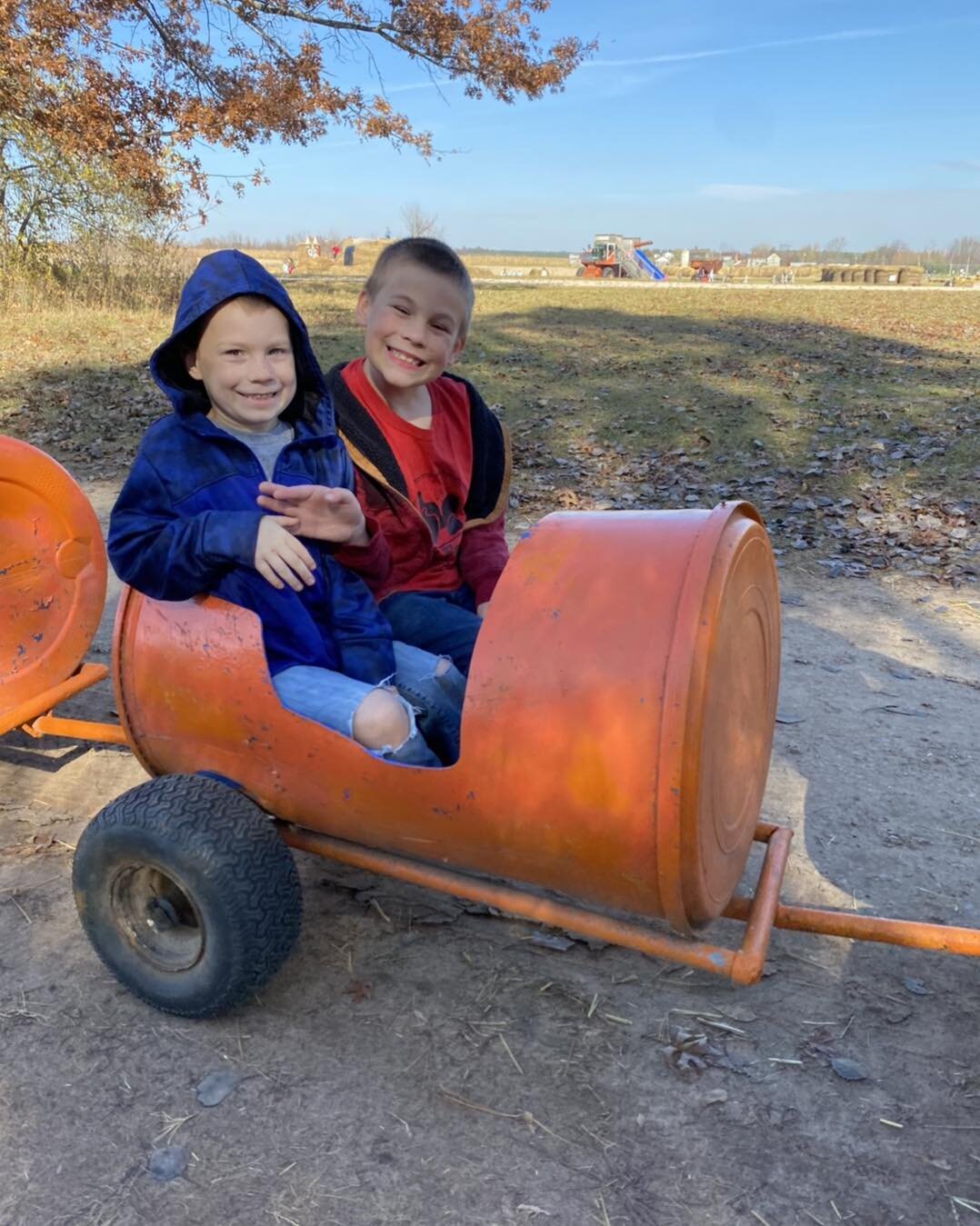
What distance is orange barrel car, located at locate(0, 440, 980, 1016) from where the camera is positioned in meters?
1.79

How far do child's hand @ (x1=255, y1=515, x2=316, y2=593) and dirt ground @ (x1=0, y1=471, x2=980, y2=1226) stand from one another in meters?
0.99

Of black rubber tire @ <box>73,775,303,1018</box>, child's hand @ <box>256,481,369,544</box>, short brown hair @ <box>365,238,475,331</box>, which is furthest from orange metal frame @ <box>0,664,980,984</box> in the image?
short brown hair @ <box>365,238,475,331</box>

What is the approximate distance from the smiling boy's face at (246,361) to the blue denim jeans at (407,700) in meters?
0.67

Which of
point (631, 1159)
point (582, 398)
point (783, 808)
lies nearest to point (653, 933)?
point (631, 1159)

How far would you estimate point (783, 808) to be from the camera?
324cm

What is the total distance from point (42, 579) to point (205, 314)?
1.38m

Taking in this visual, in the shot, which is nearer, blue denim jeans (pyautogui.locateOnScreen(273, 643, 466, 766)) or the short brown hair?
blue denim jeans (pyautogui.locateOnScreen(273, 643, 466, 766))

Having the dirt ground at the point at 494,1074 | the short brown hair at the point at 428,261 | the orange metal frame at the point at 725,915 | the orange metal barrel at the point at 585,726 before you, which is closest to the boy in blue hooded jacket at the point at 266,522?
the orange metal barrel at the point at 585,726

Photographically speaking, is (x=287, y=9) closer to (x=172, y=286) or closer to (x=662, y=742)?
(x=172, y=286)

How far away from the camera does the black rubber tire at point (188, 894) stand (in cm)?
210

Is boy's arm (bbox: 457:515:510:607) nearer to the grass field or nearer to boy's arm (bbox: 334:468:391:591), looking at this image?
boy's arm (bbox: 334:468:391:591)

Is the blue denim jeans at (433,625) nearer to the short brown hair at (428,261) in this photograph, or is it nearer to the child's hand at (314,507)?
→ the child's hand at (314,507)

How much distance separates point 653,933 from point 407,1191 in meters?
0.65

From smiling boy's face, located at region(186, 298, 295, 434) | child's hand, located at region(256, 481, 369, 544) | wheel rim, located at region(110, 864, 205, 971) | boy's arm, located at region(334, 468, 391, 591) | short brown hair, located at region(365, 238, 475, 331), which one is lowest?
wheel rim, located at region(110, 864, 205, 971)
